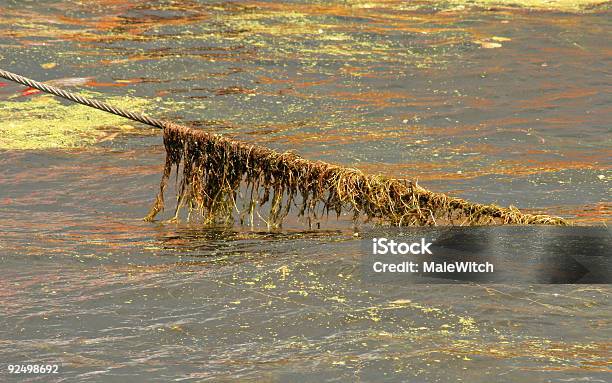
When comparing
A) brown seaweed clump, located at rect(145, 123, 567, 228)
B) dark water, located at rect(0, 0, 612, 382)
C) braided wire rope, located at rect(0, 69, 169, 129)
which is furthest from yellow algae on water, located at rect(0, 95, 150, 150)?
brown seaweed clump, located at rect(145, 123, 567, 228)

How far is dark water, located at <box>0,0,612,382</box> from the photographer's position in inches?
239

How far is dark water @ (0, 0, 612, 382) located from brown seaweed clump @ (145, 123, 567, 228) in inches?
9.5

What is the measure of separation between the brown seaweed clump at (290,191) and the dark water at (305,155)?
0.24 metres

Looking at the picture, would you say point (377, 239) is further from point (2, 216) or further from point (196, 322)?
point (2, 216)

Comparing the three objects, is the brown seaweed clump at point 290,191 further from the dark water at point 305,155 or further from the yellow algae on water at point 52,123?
the yellow algae on water at point 52,123

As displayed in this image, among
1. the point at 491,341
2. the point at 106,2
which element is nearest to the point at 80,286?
the point at 491,341

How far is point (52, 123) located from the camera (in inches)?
475

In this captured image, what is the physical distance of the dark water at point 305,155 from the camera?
6.08 meters

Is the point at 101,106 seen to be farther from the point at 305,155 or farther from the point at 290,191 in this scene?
the point at 305,155

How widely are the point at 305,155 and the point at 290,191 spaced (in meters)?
2.67

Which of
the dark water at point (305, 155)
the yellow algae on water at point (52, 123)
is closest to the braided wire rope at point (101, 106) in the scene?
the dark water at point (305, 155)

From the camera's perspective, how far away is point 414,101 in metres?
12.7

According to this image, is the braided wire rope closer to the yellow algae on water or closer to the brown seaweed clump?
the brown seaweed clump

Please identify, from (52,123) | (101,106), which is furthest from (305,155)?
(52,123)
